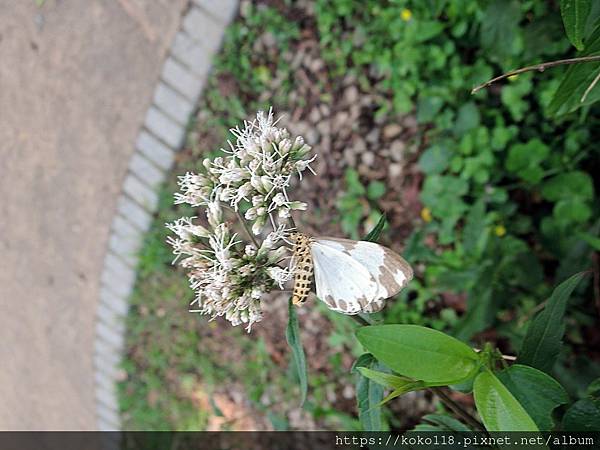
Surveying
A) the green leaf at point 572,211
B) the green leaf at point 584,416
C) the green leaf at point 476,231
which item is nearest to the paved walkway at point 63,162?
the green leaf at point 476,231

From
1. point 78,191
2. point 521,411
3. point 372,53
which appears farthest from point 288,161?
point 78,191

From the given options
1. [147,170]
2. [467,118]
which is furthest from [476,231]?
[147,170]

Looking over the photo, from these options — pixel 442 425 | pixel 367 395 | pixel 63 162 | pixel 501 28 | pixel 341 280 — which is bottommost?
pixel 442 425

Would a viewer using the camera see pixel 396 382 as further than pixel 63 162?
No

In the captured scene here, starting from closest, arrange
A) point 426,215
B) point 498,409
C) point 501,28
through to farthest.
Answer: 1. point 498,409
2. point 501,28
3. point 426,215

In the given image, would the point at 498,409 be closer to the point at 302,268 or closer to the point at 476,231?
the point at 302,268

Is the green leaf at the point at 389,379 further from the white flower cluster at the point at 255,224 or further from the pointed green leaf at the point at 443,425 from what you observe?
the pointed green leaf at the point at 443,425
